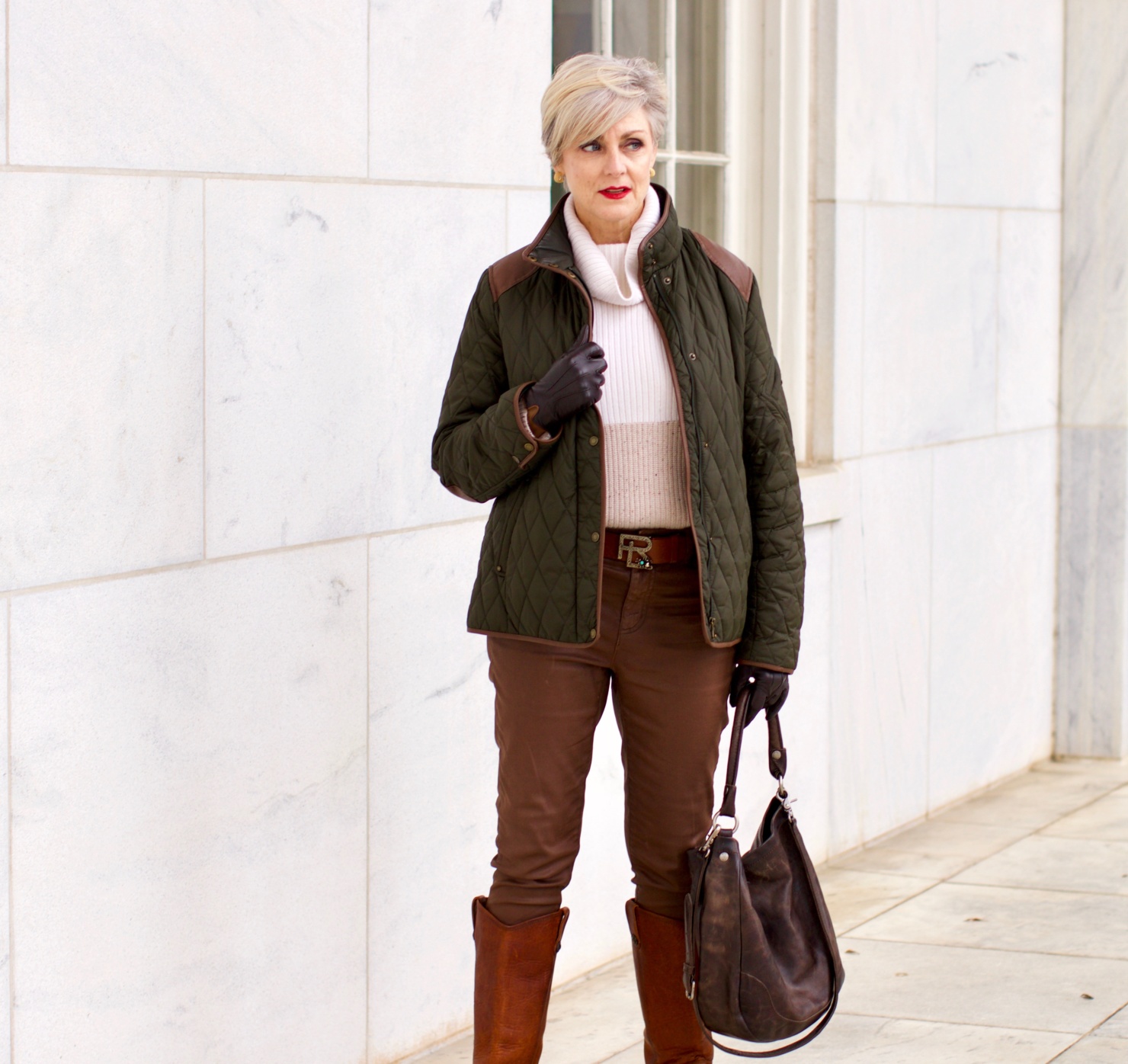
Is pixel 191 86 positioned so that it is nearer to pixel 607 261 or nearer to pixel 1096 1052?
pixel 607 261

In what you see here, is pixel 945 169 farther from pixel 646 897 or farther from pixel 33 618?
pixel 33 618

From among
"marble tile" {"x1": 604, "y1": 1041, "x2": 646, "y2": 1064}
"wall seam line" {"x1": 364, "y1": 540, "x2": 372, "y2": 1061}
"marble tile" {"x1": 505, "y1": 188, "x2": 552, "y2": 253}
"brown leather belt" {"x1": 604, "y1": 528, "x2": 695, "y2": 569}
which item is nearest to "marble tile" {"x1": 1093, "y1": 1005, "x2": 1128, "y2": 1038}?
"marble tile" {"x1": 604, "y1": 1041, "x2": 646, "y2": 1064}

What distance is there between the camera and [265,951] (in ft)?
11.8

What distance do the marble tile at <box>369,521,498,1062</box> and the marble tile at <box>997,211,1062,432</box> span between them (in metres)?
3.09

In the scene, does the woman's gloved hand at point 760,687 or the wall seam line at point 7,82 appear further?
the woman's gloved hand at point 760,687

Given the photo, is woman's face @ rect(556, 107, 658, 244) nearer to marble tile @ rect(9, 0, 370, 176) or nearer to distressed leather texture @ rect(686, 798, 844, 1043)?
marble tile @ rect(9, 0, 370, 176)

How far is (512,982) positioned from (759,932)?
455 millimetres

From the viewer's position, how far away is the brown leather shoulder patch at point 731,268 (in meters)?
3.23

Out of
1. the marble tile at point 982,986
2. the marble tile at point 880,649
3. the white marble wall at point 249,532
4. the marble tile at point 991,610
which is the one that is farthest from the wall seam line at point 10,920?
the marble tile at point 991,610

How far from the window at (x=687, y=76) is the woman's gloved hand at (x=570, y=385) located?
190cm

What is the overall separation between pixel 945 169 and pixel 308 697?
11.0ft

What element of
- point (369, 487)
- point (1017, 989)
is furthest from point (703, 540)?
point (1017, 989)

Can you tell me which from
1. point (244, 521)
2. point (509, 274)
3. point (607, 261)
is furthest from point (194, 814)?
point (607, 261)

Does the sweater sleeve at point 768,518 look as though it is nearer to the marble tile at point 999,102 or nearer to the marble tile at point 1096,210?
the marble tile at point 999,102
